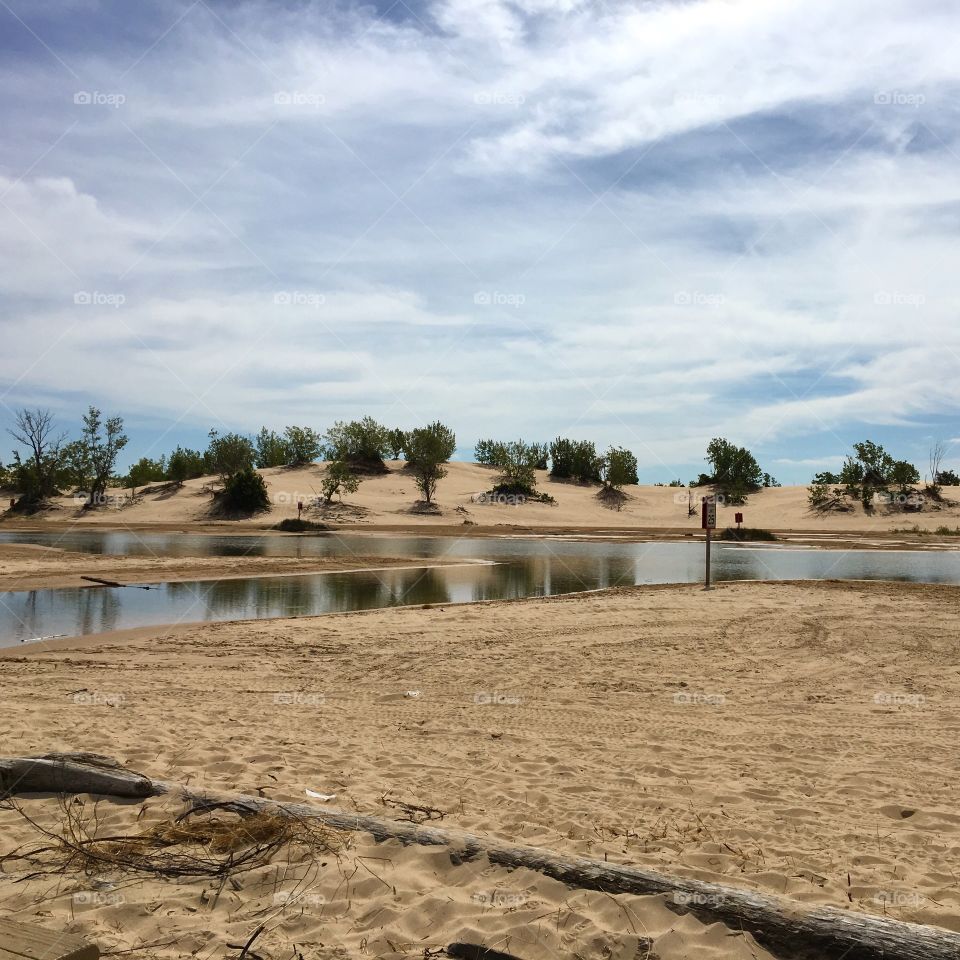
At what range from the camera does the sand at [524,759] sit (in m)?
3.98

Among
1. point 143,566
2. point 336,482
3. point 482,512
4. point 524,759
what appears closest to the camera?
point 524,759

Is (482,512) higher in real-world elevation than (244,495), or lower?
lower

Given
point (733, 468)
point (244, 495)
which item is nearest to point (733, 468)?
point (733, 468)

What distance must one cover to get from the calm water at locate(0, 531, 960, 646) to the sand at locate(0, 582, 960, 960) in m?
3.15

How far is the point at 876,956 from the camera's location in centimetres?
352

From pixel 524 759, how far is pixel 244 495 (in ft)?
168

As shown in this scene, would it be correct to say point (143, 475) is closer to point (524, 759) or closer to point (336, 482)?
point (336, 482)

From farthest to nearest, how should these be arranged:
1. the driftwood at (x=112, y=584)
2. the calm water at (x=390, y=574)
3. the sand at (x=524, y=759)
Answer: the driftwood at (x=112, y=584) < the calm water at (x=390, y=574) < the sand at (x=524, y=759)

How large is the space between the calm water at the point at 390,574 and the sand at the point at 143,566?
4.30 feet

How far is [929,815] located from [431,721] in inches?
177

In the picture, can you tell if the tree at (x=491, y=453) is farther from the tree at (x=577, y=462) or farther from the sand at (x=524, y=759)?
the sand at (x=524, y=759)

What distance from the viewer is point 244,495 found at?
55.1m

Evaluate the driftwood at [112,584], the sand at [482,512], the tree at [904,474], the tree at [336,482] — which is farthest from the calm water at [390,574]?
the tree at [904,474]

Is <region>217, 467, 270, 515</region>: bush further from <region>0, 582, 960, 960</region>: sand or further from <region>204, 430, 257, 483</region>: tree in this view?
<region>0, 582, 960, 960</region>: sand
